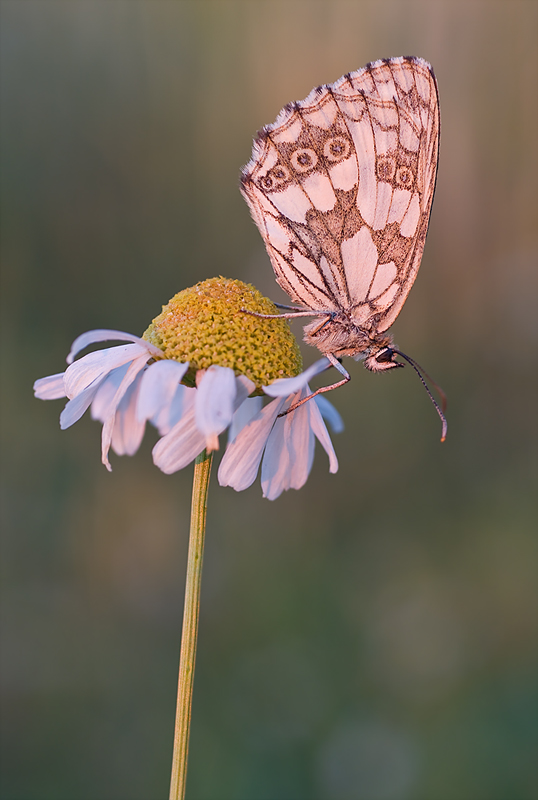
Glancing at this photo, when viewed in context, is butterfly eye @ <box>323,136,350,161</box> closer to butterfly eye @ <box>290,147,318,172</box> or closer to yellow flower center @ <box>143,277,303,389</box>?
butterfly eye @ <box>290,147,318,172</box>

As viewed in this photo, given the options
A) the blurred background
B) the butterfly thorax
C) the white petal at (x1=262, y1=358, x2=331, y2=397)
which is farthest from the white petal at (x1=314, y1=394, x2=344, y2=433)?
the blurred background

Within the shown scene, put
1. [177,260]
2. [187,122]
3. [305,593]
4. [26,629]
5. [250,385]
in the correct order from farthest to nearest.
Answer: [187,122]
[177,260]
[305,593]
[26,629]
[250,385]

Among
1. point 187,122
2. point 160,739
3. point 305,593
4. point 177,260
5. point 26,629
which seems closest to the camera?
point 160,739

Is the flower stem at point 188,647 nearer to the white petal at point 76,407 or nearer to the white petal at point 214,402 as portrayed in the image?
the white petal at point 214,402

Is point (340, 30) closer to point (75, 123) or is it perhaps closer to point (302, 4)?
point (302, 4)

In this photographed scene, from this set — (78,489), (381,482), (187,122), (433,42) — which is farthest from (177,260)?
(433,42)

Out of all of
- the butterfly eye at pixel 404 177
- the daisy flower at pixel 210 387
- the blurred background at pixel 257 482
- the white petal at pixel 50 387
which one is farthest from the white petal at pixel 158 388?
the blurred background at pixel 257 482
